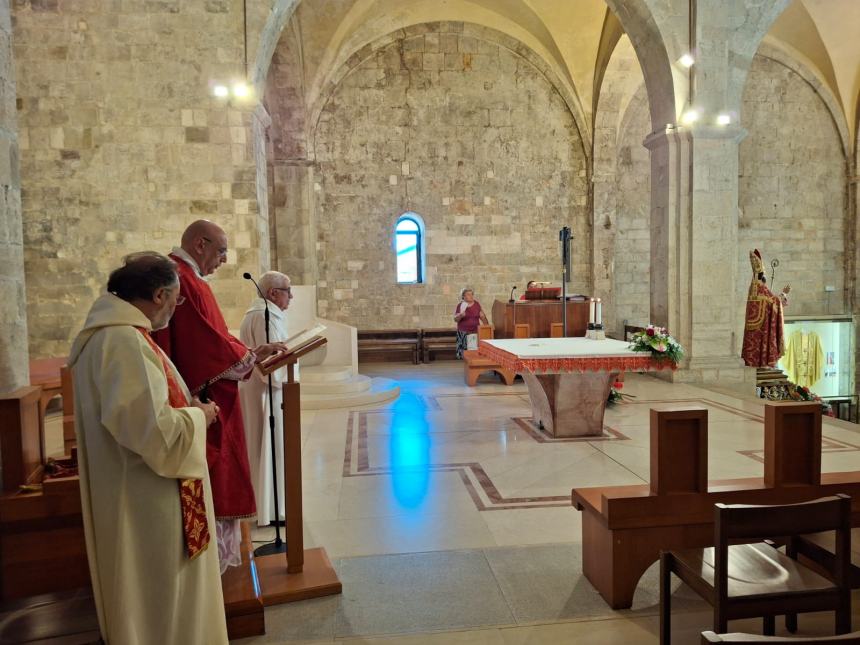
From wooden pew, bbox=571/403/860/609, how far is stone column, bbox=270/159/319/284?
11242 mm

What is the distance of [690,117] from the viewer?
365 inches

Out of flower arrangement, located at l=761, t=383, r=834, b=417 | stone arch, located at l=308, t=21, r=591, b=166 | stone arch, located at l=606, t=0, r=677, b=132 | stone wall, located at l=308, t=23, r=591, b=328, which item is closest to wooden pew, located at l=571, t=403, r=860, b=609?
flower arrangement, located at l=761, t=383, r=834, b=417

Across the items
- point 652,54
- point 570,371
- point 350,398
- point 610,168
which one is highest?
point 652,54

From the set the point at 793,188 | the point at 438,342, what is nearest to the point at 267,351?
the point at 438,342

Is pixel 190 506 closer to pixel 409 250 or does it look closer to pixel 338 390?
pixel 338 390

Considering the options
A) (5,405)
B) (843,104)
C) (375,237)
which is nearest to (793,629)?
(5,405)

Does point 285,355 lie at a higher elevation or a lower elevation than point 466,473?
higher

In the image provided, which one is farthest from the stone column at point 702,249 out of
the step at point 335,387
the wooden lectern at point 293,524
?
the wooden lectern at point 293,524

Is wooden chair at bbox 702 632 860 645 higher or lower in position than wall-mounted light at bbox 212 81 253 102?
lower

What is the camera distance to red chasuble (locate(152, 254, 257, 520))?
290 centimetres

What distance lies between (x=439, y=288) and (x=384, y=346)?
2072 mm

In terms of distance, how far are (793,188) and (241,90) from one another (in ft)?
44.5

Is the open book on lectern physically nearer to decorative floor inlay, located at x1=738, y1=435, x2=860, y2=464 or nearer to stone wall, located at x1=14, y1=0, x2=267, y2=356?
decorative floor inlay, located at x1=738, y1=435, x2=860, y2=464

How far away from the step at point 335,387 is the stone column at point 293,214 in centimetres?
499
